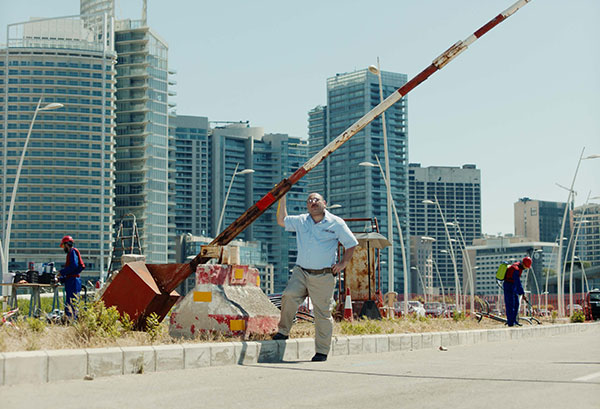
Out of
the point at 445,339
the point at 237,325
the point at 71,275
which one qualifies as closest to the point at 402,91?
the point at 445,339

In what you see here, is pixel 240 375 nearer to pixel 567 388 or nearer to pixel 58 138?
pixel 567 388

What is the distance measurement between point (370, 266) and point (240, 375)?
1049 centimetres

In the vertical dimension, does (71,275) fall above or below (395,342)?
above

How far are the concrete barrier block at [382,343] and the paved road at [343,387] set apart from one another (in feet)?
5.32

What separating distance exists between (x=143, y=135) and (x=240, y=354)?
166 metres

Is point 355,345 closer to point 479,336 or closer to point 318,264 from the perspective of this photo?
point 318,264

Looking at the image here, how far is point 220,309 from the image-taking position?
34.0ft

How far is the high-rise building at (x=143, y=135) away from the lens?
568 ft

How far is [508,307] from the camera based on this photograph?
734 inches

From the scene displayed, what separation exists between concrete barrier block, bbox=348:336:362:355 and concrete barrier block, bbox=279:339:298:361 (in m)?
1.07

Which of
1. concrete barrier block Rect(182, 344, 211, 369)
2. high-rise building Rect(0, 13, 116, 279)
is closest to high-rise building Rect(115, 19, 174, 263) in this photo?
high-rise building Rect(0, 13, 116, 279)

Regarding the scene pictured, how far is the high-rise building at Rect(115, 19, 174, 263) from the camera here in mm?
173125

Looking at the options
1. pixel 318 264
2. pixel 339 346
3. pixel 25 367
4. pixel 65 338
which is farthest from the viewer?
pixel 339 346

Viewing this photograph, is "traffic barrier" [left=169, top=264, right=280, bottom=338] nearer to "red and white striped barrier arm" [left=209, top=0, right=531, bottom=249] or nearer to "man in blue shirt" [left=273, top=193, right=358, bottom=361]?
"man in blue shirt" [left=273, top=193, right=358, bottom=361]
